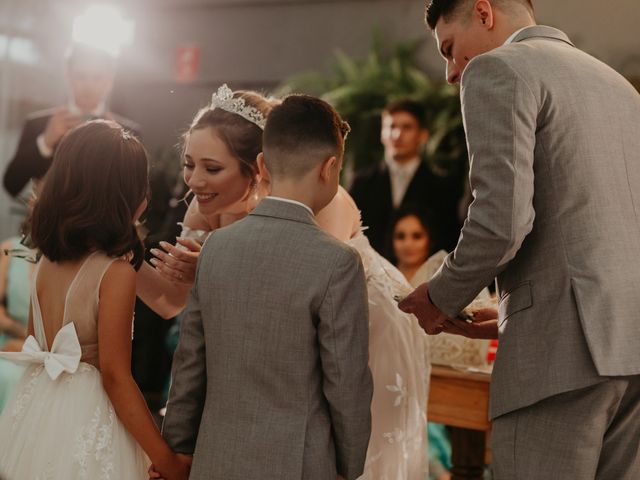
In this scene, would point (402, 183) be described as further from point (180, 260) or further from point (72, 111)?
point (180, 260)

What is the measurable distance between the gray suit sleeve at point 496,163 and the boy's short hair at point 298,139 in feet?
1.08

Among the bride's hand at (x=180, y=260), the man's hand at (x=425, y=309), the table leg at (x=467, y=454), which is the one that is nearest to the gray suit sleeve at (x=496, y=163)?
the man's hand at (x=425, y=309)

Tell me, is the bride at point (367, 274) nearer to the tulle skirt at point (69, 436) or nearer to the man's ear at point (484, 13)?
the tulle skirt at point (69, 436)

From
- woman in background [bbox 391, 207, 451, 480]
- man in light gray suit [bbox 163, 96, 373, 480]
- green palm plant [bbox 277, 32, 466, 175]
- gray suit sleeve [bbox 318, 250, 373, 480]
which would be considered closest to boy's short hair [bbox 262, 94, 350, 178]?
man in light gray suit [bbox 163, 96, 373, 480]

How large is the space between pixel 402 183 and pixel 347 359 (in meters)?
3.22

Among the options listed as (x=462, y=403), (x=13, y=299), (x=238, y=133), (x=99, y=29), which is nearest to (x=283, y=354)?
(x=238, y=133)

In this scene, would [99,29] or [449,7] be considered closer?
[449,7]

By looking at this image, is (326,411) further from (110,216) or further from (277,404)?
(110,216)

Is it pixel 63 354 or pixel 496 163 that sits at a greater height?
pixel 496 163

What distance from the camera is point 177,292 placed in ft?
8.77

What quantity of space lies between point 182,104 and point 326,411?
5.96 m

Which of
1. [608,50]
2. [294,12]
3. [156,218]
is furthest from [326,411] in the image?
[294,12]

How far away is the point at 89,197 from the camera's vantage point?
2.23 m

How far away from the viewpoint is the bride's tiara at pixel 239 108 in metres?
2.61
